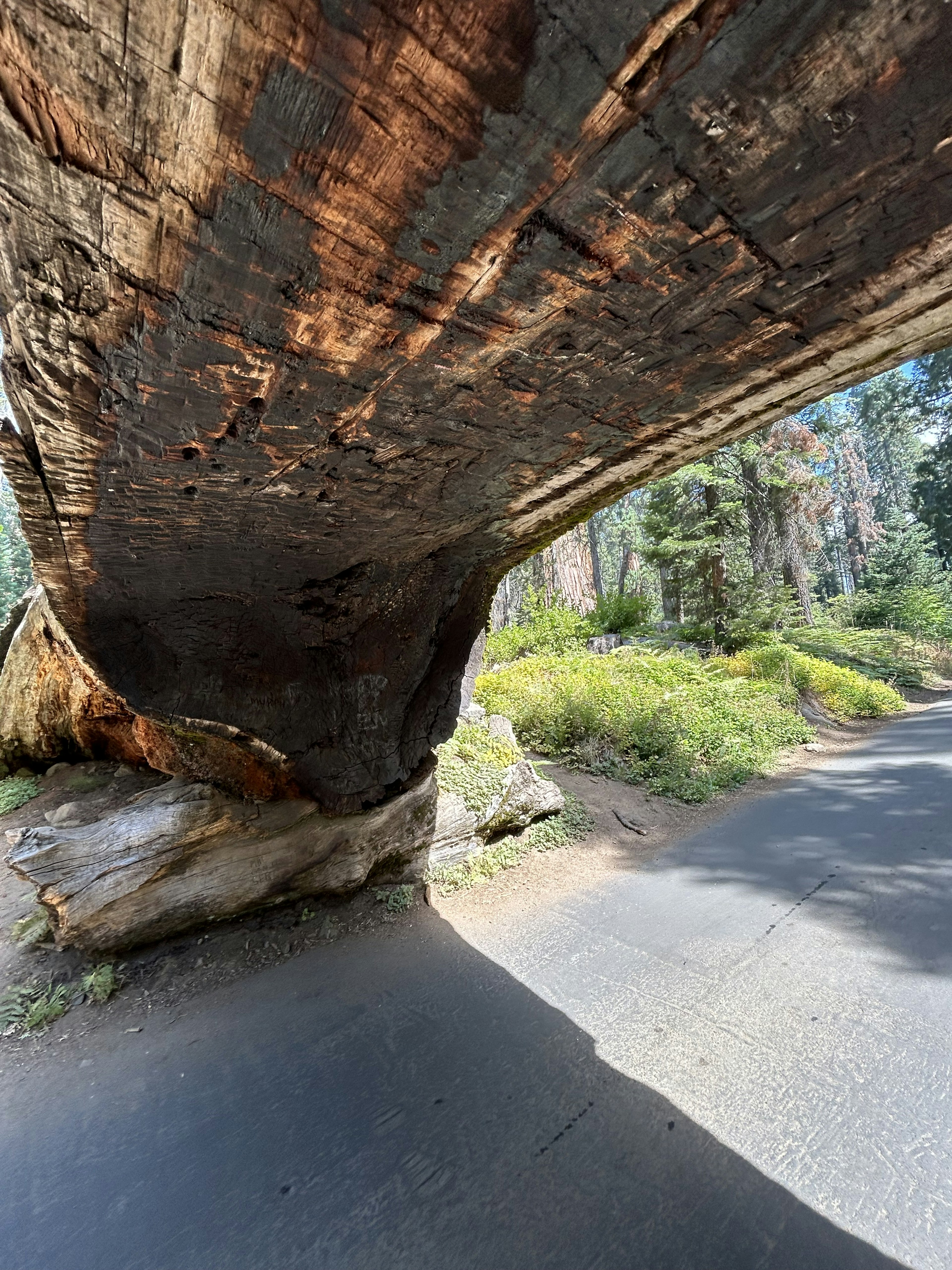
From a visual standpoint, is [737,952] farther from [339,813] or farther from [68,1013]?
[68,1013]

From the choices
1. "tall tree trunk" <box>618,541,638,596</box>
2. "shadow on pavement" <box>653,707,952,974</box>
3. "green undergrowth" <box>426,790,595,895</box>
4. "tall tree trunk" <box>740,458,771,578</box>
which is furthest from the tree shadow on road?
"tall tree trunk" <box>618,541,638,596</box>

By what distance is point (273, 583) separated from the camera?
1881 mm

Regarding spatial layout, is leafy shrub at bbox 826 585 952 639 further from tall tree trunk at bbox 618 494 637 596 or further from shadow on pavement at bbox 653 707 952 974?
shadow on pavement at bbox 653 707 952 974

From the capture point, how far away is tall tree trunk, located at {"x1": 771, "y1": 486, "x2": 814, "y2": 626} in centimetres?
1199

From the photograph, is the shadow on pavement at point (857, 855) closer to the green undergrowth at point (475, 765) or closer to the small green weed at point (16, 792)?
the green undergrowth at point (475, 765)

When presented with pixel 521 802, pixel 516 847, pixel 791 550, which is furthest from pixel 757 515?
pixel 516 847

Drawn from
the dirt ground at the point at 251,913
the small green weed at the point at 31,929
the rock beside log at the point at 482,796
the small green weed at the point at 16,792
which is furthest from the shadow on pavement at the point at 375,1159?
the small green weed at the point at 16,792

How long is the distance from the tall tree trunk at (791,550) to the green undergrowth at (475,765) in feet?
31.7

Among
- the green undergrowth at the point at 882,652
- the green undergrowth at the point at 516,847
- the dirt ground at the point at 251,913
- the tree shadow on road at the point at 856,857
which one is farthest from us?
the green undergrowth at the point at 882,652

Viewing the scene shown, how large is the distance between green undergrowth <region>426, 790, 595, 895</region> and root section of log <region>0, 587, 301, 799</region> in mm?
1372

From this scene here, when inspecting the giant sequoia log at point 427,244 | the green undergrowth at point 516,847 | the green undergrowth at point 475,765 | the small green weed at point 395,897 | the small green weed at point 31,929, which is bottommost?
the green undergrowth at point 516,847

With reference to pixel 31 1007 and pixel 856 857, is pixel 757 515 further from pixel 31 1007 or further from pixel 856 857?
pixel 31 1007

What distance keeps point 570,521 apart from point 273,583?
1028 mm

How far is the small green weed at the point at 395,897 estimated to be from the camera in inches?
127
